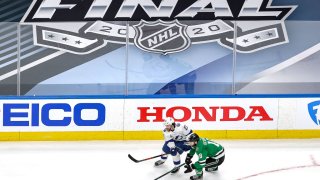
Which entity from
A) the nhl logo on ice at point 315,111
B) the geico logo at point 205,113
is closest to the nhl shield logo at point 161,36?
the geico logo at point 205,113

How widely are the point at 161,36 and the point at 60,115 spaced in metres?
2.38

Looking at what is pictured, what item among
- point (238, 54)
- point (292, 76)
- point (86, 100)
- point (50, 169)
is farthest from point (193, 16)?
point (50, 169)

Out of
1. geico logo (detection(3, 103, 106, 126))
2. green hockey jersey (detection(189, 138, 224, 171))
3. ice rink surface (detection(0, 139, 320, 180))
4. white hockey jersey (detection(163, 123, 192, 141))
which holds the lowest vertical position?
ice rink surface (detection(0, 139, 320, 180))

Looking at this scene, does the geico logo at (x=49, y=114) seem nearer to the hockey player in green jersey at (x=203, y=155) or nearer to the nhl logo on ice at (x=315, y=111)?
the hockey player in green jersey at (x=203, y=155)

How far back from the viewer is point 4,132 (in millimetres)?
9320

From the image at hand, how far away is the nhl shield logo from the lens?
10.0 meters

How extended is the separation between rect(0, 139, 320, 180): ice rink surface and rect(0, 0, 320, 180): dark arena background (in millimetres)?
51

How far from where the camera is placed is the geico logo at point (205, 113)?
9.62 meters

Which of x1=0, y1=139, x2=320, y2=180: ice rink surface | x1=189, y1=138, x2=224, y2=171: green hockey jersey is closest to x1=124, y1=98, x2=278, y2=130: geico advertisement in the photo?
x1=0, y1=139, x2=320, y2=180: ice rink surface

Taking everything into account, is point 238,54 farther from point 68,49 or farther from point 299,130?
point 68,49

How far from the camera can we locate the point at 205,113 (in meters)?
9.70

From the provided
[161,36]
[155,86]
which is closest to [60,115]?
[155,86]

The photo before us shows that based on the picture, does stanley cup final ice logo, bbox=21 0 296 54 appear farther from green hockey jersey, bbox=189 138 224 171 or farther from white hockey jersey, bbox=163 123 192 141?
green hockey jersey, bbox=189 138 224 171

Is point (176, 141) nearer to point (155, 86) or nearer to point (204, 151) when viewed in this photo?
point (204, 151)
